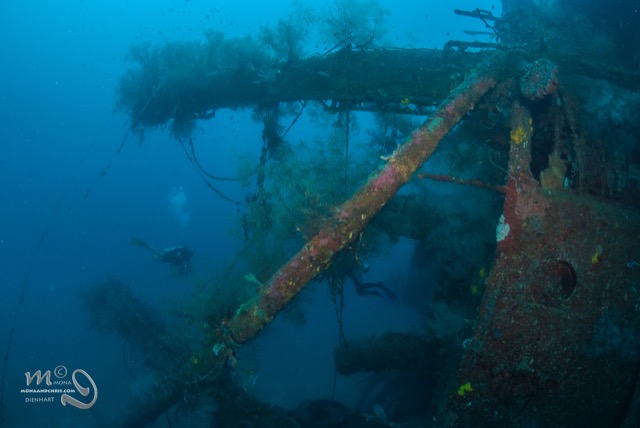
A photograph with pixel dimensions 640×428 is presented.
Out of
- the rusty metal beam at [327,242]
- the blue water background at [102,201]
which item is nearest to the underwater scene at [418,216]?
the rusty metal beam at [327,242]

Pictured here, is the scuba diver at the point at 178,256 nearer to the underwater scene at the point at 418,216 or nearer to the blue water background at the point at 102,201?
the underwater scene at the point at 418,216

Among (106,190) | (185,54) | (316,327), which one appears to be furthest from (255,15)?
(185,54)

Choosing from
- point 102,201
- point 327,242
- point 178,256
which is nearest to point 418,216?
point 327,242

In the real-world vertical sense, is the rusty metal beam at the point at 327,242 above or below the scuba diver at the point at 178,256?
below

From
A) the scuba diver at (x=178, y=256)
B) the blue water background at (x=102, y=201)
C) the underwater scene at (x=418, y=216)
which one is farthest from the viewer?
the blue water background at (x=102, y=201)

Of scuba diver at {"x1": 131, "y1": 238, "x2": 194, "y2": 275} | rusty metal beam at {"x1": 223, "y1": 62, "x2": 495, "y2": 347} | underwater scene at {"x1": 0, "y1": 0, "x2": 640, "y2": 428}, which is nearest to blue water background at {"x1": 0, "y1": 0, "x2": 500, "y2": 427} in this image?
scuba diver at {"x1": 131, "y1": 238, "x2": 194, "y2": 275}

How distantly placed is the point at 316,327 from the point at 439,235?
27921mm

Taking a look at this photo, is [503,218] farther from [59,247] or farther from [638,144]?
[59,247]

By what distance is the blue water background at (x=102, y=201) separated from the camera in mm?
21125

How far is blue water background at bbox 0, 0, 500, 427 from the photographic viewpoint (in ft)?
69.3

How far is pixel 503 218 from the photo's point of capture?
11.4 ft

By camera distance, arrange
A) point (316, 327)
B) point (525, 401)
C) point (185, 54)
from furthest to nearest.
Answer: point (316, 327)
point (185, 54)
point (525, 401)

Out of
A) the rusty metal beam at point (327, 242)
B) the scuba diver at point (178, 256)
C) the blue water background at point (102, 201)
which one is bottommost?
the rusty metal beam at point (327, 242)

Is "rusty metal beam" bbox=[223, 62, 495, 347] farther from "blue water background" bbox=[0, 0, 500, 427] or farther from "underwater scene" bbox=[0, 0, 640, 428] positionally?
"blue water background" bbox=[0, 0, 500, 427]
